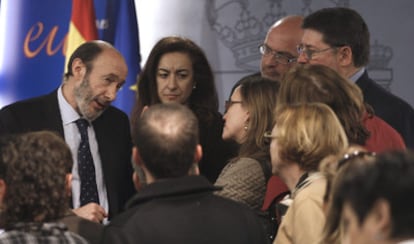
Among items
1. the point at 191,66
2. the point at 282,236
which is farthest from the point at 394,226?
the point at 191,66

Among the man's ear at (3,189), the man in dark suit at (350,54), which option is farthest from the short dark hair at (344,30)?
the man's ear at (3,189)

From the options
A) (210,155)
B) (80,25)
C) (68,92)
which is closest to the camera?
(68,92)

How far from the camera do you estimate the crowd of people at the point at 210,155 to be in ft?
8.02

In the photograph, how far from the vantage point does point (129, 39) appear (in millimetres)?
5672

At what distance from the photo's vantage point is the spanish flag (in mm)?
5574

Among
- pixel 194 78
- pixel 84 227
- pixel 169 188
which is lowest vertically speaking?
pixel 84 227

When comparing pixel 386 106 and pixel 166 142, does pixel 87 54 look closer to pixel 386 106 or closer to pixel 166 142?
pixel 386 106

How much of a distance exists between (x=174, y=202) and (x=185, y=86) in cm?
176

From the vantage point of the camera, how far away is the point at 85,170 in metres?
4.19

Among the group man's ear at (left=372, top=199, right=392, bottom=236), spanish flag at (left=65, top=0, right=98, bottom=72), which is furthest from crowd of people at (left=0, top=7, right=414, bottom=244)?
spanish flag at (left=65, top=0, right=98, bottom=72)

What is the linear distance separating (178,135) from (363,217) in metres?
1.02

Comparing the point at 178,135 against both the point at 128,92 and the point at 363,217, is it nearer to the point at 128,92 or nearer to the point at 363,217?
the point at 363,217

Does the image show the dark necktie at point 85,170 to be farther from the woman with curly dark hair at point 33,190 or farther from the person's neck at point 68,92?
the woman with curly dark hair at point 33,190

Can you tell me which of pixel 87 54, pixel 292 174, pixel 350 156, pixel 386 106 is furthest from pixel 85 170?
pixel 350 156
